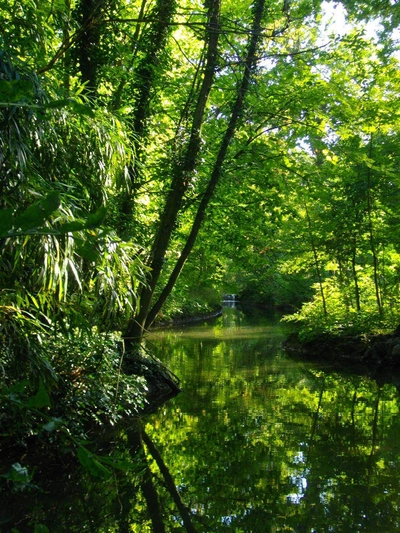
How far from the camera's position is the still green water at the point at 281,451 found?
3965 mm

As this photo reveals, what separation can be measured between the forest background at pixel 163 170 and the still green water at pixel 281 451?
114cm

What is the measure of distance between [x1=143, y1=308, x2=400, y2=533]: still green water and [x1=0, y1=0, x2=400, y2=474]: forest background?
45.0 inches

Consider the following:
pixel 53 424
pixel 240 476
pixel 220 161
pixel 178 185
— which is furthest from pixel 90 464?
pixel 220 161

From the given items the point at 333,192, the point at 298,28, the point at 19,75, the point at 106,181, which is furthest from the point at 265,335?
the point at 19,75

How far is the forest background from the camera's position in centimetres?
324

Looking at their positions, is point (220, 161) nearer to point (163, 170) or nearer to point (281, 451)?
point (163, 170)

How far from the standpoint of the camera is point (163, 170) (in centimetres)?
838

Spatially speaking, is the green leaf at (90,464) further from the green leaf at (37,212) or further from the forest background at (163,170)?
the green leaf at (37,212)

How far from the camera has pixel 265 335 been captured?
18.0 meters

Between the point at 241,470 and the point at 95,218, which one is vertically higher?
the point at 95,218

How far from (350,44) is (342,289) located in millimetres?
7920

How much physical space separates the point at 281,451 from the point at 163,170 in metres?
4.87

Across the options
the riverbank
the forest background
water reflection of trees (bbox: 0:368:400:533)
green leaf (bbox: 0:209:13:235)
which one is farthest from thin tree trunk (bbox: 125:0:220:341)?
green leaf (bbox: 0:209:13:235)

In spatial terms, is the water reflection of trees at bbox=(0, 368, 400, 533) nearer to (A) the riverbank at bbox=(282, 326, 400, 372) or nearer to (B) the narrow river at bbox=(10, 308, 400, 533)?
(B) the narrow river at bbox=(10, 308, 400, 533)
